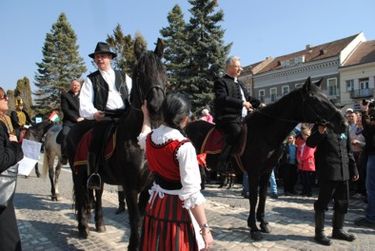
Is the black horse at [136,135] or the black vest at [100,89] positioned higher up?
the black vest at [100,89]

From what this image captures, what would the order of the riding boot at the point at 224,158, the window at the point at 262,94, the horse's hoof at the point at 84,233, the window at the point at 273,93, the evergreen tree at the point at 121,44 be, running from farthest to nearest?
the window at the point at 262,94 → the window at the point at 273,93 → the evergreen tree at the point at 121,44 → the riding boot at the point at 224,158 → the horse's hoof at the point at 84,233

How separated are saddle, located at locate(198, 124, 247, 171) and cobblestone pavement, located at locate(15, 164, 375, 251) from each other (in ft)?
4.17

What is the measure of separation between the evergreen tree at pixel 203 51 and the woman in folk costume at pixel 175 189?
83.7 ft

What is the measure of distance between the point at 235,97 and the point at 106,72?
2261 millimetres

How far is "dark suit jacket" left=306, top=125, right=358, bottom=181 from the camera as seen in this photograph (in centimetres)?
568

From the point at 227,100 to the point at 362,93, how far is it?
44.3m

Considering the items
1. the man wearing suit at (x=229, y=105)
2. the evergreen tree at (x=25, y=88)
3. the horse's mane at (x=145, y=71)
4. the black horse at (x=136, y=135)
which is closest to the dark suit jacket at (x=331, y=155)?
the man wearing suit at (x=229, y=105)

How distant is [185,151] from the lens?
288cm

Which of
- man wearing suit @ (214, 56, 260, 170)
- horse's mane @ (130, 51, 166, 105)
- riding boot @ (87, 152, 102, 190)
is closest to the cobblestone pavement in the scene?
riding boot @ (87, 152, 102, 190)

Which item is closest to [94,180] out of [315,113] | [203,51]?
[315,113]

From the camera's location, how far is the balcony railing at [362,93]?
44728 mm

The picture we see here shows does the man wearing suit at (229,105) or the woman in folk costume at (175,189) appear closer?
the woman in folk costume at (175,189)

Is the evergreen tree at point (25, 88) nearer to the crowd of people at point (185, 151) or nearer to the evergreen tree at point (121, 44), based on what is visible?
the evergreen tree at point (121, 44)

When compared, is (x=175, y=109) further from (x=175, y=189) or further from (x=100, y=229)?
(x=100, y=229)
